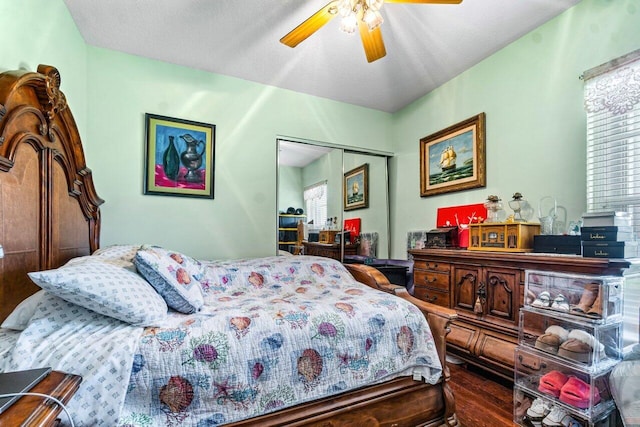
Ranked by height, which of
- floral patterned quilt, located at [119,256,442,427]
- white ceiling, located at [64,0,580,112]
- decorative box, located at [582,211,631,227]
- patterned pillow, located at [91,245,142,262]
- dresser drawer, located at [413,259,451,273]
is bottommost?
floral patterned quilt, located at [119,256,442,427]

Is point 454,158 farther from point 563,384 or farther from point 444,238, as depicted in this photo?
point 563,384

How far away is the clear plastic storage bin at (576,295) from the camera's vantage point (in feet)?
4.93

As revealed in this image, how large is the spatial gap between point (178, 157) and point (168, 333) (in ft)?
6.96

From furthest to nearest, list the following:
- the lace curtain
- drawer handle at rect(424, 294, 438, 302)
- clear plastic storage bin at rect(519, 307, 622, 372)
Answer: drawer handle at rect(424, 294, 438, 302)
the lace curtain
clear plastic storage bin at rect(519, 307, 622, 372)

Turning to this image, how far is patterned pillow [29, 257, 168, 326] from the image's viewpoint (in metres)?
0.99

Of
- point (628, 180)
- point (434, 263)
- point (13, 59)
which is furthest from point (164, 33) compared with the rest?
point (628, 180)

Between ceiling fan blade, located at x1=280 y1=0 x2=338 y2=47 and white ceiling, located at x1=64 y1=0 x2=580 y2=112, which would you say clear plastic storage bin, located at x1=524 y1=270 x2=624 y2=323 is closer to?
white ceiling, located at x1=64 y1=0 x2=580 y2=112

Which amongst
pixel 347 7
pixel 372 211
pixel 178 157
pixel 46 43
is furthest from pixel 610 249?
pixel 46 43

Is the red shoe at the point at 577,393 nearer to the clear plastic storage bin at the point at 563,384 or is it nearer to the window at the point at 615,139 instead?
the clear plastic storage bin at the point at 563,384

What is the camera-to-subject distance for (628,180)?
1780 mm

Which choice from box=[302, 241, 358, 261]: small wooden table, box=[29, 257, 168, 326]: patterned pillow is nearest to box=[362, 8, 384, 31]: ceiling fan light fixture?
box=[29, 257, 168, 326]: patterned pillow

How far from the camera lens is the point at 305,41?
2447 mm

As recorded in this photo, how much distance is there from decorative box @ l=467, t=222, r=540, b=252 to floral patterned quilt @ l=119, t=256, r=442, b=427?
42.6 inches

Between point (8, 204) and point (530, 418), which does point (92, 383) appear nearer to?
point (8, 204)
